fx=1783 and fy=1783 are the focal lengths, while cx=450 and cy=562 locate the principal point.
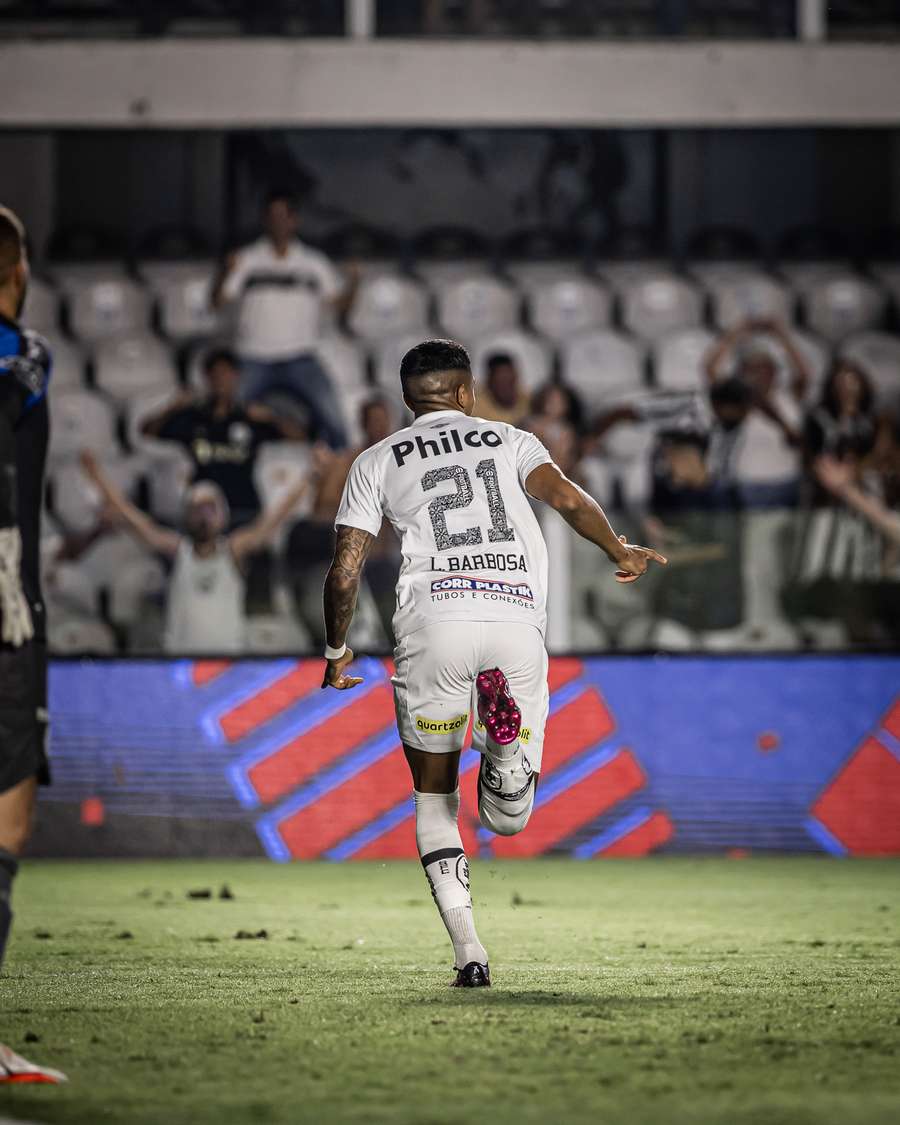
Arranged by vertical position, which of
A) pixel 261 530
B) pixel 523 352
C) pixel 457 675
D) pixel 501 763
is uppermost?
pixel 523 352

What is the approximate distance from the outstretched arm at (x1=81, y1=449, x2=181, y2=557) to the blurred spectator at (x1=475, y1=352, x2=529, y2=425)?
2302mm

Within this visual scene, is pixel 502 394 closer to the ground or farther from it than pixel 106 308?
closer to the ground

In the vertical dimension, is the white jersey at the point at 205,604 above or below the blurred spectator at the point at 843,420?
below

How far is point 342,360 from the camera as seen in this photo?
44.0 feet

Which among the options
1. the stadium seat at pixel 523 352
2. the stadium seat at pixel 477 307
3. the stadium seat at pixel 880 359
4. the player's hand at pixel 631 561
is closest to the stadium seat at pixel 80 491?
the stadium seat at pixel 523 352

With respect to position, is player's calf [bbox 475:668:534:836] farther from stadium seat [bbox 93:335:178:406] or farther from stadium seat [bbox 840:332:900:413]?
stadium seat [bbox 93:335:178:406]

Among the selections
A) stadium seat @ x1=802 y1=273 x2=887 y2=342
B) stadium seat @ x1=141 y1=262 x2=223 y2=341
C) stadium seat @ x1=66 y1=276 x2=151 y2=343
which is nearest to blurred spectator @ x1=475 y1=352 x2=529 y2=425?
stadium seat @ x1=141 y1=262 x2=223 y2=341

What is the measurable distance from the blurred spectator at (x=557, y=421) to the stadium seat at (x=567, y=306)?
1.46 metres

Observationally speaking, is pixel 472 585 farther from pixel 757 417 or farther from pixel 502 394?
pixel 757 417

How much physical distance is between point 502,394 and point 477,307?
6.87 ft

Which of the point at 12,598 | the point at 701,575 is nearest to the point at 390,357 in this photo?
the point at 701,575

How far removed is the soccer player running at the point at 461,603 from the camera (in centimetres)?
496

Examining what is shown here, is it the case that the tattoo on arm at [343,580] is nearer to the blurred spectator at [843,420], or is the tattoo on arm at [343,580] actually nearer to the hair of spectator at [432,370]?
the hair of spectator at [432,370]

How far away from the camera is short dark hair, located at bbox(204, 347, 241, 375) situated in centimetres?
1259
